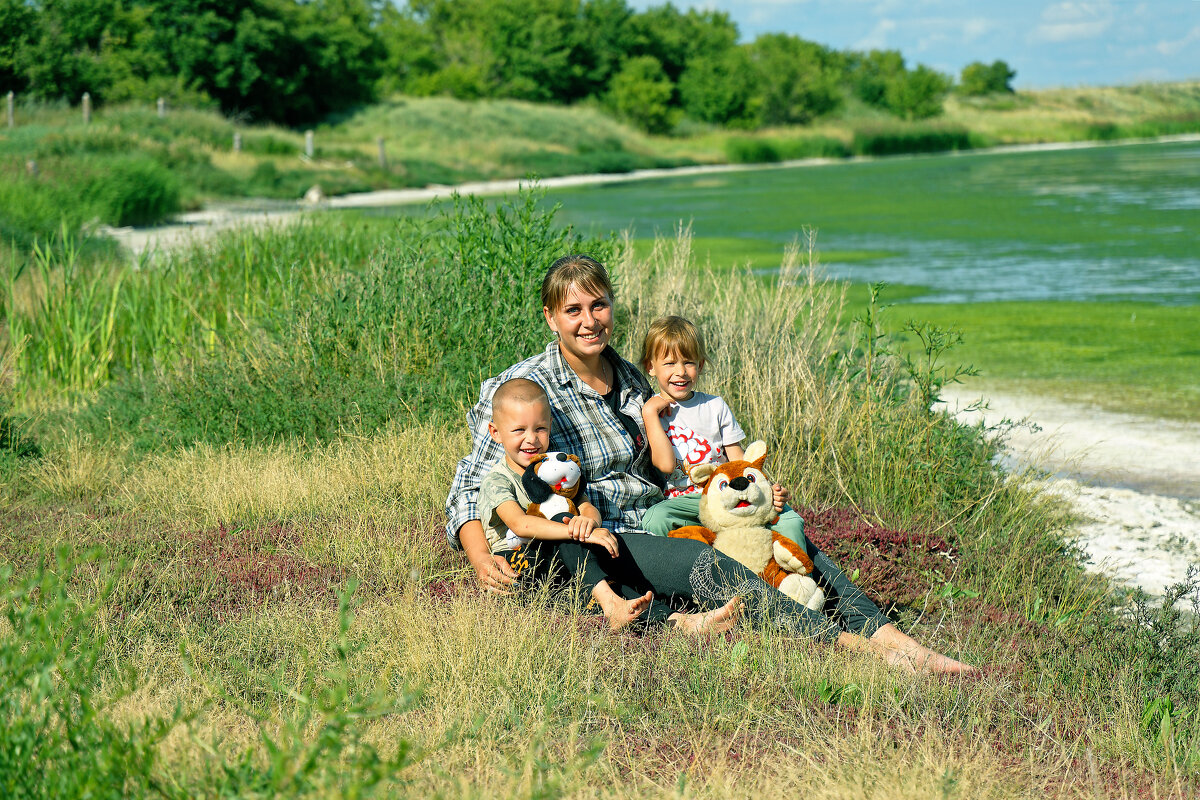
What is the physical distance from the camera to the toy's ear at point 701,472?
4.43 metres

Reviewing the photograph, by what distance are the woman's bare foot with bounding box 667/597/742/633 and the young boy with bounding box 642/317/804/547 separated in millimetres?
633

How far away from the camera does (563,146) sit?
60.2 metres

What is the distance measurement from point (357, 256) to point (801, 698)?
8359mm

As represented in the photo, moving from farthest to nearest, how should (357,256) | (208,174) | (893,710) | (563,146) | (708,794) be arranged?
(563,146), (208,174), (357,256), (893,710), (708,794)

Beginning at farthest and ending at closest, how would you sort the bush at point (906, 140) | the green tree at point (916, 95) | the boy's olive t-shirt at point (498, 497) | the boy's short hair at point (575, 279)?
the green tree at point (916, 95), the bush at point (906, 140), the boy's short hair at point (575, 279), the boy's olive t-shirt at point (498, 497)

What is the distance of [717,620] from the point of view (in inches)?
156

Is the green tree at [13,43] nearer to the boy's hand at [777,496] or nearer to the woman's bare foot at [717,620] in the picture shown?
the boy's hand at [777,496]

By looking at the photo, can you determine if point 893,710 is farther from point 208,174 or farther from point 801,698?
point 208,174

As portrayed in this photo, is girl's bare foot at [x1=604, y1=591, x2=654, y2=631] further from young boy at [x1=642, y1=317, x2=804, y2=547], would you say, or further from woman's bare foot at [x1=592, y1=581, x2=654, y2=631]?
young boy at [x1=642, y1=317, x2=804, y2=547]

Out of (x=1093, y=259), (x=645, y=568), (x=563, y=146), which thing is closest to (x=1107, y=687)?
(x=645, y=568)

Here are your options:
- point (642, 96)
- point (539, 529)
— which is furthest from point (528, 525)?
point (642, 96)

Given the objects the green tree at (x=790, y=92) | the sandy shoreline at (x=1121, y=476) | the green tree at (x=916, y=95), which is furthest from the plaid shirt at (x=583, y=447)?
Result: the green tree at (x=916, y=95)

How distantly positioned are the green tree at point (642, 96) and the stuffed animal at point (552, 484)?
7455 cm

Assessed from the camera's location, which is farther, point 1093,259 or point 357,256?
point 1093,259
